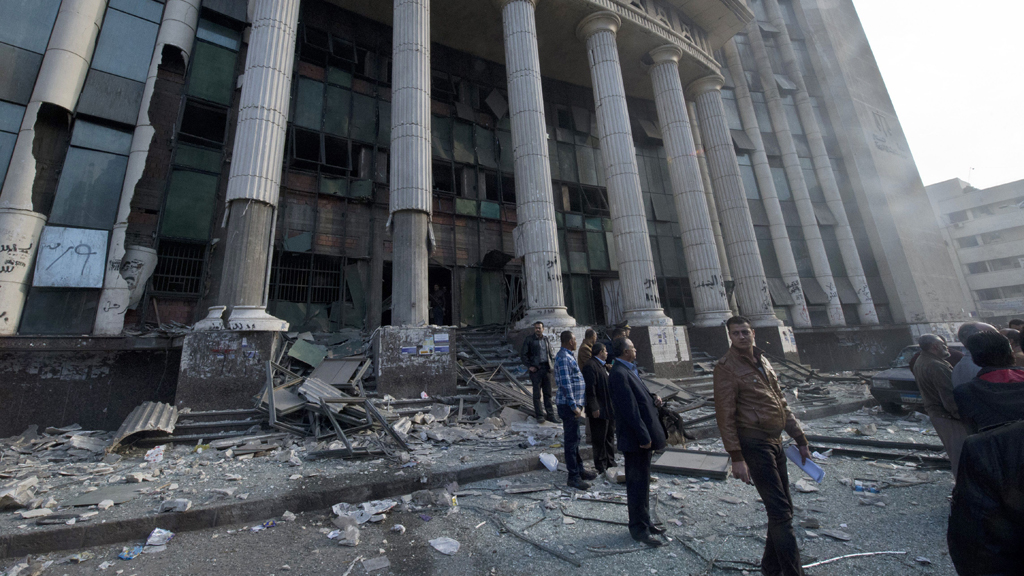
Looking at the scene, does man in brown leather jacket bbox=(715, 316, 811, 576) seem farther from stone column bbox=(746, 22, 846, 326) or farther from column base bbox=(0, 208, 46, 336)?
stone column bbox=(746, 22, 846, 326)

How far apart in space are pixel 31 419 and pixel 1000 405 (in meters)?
13.2

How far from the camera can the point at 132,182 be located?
9289 mm

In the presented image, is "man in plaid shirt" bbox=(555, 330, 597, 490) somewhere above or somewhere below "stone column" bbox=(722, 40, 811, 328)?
below

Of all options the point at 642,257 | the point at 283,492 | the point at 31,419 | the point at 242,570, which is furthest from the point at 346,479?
the point at 642,257

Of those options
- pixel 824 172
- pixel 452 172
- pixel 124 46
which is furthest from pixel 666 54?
pixel 124 46

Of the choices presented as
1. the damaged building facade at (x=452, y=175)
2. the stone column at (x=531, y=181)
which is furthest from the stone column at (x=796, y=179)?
the stone column at (x=531, y=181)

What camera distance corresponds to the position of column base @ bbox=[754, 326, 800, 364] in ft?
44.0

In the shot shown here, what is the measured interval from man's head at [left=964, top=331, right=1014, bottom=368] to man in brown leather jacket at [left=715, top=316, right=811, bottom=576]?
109 centimetres

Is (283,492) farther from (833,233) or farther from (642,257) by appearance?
(833,233)

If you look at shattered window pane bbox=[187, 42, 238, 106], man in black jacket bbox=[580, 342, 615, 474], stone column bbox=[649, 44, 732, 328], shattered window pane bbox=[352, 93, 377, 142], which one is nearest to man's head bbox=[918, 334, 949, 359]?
man in black jacket bbox=[580, 342, 615, 474]

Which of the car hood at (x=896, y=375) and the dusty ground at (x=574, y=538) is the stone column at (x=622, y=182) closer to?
the car hood at (x=896, y=375)

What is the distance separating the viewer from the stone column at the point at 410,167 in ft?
29.8

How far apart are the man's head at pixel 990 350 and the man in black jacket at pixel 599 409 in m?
2.91

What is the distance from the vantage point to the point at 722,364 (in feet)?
10.0
